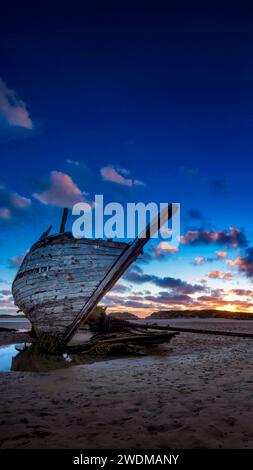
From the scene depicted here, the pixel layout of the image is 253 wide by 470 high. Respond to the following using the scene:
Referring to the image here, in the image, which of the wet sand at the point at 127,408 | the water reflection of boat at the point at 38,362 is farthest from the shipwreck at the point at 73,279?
the wet sand at the point at 127,408

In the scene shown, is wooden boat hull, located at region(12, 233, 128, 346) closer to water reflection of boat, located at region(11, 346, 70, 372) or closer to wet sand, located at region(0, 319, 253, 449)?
water reflection of boat, located at region(11, 346, 70, 372)

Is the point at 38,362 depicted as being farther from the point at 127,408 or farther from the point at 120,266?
the point at 127,408

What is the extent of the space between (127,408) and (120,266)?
6.39 metres

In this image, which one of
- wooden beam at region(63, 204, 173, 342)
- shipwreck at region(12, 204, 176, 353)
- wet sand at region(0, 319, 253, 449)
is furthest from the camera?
shipwreck at region(12, 204, 176, 353)

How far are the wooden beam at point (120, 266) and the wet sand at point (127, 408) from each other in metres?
2.65

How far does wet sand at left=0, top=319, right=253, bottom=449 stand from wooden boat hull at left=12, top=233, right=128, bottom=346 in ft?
9.39

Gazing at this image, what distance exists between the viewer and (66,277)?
10820mm

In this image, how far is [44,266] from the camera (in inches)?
451

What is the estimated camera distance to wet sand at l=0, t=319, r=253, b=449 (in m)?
3.36

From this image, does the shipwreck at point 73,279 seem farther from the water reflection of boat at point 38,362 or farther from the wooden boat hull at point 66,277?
the water reflection of boat at point 38,362

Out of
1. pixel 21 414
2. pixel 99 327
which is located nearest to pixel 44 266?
pixel 99 327

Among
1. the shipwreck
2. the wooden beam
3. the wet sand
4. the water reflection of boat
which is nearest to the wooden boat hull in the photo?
the shipwreck

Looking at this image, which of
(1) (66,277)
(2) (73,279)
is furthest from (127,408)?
(1) (66,277)
